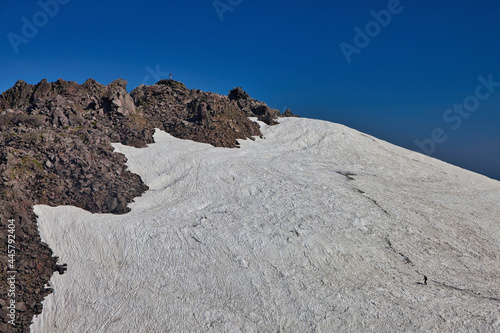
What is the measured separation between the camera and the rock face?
58.1ft

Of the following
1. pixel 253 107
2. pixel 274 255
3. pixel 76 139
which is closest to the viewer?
pixel 274 255

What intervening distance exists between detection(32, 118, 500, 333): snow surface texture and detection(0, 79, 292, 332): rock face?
1091 millimetres

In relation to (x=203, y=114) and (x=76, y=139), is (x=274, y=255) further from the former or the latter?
(x=203, y=114)

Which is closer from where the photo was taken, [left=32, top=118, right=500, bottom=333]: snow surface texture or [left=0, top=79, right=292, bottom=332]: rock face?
[left=32, top=118, right=500, bottom=333]: snow surface texture

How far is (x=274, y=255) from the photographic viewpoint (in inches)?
658

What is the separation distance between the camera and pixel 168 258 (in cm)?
1703

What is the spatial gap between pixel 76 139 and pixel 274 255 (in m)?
20.1

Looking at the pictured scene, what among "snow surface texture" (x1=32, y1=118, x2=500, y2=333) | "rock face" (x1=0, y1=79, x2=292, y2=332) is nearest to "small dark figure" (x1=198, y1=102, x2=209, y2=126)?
"rock face" (x1=0, y1=79, x2=292, y2=332)

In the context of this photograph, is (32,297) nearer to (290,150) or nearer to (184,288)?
(184,288)

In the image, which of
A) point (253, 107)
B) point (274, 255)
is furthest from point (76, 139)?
point (253, 107)

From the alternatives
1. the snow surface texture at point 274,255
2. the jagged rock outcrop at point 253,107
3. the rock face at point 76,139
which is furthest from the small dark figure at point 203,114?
the jagged rock outcrop at point 253,107

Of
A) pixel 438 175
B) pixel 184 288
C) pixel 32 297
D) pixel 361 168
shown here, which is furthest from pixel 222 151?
pixel 438 175

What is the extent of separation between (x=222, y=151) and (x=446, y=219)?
20.6 m

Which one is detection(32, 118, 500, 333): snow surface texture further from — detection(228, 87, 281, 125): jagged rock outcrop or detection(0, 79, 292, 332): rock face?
detection(228, 87, 281, 125): jagged rock outcrop
